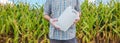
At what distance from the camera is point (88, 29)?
4.03 metres

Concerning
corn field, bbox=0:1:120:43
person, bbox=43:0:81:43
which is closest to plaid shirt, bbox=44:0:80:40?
person, bbox=43:0:81:43

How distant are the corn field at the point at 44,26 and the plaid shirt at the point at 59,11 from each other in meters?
1.25

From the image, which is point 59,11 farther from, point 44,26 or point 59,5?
point 44,26

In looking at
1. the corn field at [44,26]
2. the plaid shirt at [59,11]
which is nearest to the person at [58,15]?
the plaid shirt at [59,11]

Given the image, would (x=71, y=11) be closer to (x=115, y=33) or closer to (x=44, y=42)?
(x=44, y=42)

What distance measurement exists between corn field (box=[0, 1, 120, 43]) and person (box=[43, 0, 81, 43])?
4.04 feet

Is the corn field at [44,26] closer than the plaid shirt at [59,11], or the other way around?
the plaid shirt at [59,11]

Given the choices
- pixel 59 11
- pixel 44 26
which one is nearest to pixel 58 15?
pixel 59 11

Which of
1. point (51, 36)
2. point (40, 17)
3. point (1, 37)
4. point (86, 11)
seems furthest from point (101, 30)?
point (51, 36)

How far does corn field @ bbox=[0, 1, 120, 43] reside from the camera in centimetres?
390

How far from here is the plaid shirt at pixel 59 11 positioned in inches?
96.9

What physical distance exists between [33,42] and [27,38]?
0.28 feet

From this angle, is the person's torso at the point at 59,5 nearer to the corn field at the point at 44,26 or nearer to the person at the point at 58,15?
the person at the point at 58,15

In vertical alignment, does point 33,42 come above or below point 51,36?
below
